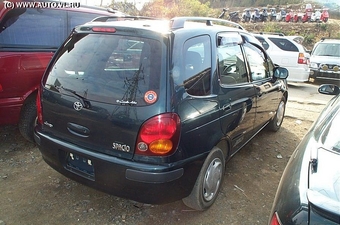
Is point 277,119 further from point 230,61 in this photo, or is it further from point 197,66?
point 197,66

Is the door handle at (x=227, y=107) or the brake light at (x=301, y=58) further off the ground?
the door handle at (x=227, y=107)

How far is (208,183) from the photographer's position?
2.68m

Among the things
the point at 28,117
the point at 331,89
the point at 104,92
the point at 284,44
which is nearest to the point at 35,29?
the point at 28,117

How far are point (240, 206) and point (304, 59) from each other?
26.3ft

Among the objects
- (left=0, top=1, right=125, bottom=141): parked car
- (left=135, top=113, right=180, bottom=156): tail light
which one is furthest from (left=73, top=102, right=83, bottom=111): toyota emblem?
(left=0, top=1, right=125, bottom=141): parked car

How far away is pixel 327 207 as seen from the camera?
4.25ft

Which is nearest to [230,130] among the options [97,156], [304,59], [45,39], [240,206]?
[240,206]

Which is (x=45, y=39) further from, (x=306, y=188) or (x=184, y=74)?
(x=306, y=188)

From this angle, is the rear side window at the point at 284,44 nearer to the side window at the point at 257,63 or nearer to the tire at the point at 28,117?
the side window at the point at 257,63

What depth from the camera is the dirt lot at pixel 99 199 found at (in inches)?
102

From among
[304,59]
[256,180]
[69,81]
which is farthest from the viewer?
[304,59]

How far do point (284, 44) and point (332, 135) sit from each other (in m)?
8.89

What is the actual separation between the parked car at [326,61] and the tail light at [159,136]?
34.0 ft

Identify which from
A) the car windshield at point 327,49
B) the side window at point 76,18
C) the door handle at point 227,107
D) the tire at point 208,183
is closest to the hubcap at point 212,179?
the tire at point 208,183
